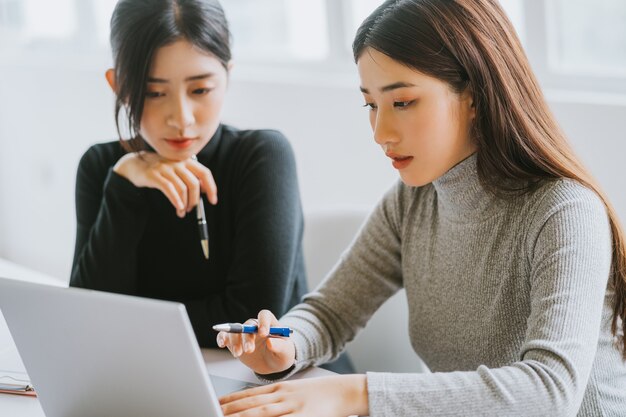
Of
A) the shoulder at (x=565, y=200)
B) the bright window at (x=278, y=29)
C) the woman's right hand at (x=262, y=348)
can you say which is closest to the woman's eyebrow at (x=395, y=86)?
the shoulder at (x=565, y=200)

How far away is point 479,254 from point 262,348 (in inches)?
15.9

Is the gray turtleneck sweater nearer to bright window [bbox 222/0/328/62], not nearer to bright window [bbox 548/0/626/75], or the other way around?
bright window [bbox 548/0/626/75]

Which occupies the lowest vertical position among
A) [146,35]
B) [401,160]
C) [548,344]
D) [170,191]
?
[548,344]

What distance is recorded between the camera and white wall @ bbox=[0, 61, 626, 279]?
85.3 inches

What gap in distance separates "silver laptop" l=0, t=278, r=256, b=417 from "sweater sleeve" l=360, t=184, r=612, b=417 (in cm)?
29

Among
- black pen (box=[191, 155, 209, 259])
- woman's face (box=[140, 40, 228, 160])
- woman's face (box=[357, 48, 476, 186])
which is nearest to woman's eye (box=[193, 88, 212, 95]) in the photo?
woman's face (box=[140, 40, 228, 160])

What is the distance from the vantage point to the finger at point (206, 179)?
5.74 ft

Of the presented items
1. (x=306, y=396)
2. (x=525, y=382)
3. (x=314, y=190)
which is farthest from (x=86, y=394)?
(x=314, y=190)

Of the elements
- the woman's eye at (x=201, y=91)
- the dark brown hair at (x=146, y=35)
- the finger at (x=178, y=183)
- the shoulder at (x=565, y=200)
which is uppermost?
the dark brown hair at (x=146, y=35)

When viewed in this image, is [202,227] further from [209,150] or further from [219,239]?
[209,150]

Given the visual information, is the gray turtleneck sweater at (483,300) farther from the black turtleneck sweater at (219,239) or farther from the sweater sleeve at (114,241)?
the sweater sleeve at (114,241)

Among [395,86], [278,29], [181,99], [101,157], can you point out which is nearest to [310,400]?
[395,86]

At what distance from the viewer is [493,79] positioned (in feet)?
4.40

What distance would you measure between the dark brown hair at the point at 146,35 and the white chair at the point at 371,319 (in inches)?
17.4
